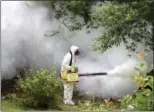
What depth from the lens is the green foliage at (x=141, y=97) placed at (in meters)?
2.75

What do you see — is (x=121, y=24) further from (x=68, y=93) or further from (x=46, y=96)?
(x=46, y=96)

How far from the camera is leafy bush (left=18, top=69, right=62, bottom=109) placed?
2.83 meters

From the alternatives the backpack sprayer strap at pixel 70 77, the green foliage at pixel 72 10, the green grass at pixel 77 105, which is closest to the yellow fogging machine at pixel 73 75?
the backpack sprayer strap at pixel 70 77

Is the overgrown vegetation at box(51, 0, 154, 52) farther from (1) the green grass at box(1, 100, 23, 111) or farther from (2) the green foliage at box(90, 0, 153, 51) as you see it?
(1) the green grass at box(1, 100, 23, 111)

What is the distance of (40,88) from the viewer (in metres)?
2.83

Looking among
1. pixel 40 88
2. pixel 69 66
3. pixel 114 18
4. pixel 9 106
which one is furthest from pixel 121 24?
pixel 9 106

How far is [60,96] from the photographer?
2.88 metres

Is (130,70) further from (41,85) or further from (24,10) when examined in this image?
(24,10)

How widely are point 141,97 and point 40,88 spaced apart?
2.11ft

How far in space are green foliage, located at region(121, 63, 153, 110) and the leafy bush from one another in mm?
450

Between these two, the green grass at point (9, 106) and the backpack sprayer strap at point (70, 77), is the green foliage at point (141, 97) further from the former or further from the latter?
the green grass at point (9, 106)

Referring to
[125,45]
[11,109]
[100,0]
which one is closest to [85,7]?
[100,0]

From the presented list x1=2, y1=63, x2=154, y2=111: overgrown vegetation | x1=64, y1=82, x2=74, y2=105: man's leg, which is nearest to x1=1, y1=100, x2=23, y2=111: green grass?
x1=2, y1=63, x2=154, y2=111: overgrown vegetation

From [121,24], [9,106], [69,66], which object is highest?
[121,24]
